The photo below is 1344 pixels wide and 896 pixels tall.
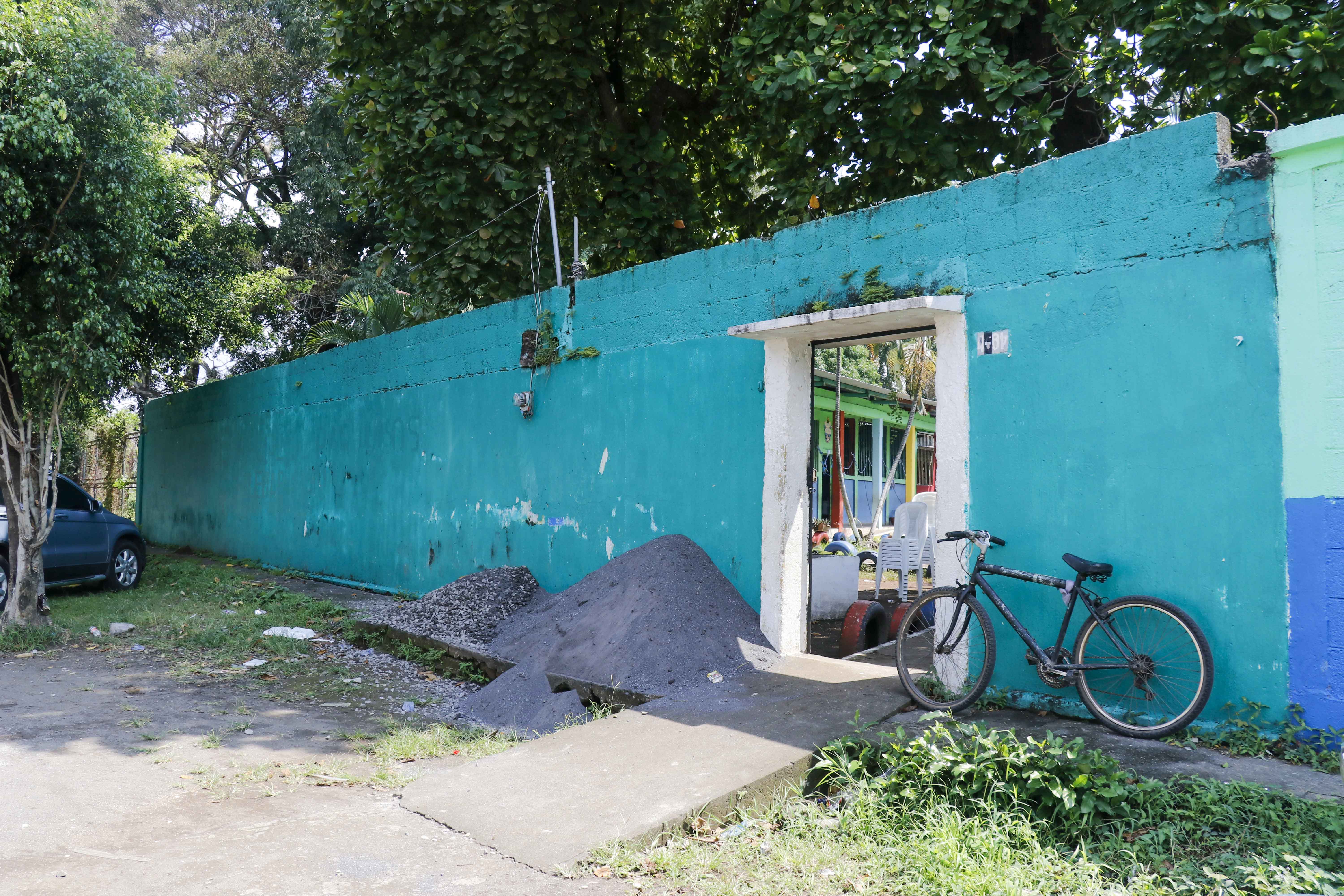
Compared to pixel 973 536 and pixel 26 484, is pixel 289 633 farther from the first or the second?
pixel 973 536

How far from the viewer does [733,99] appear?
1184 cm

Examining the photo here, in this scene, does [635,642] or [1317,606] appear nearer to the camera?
[1317,606]

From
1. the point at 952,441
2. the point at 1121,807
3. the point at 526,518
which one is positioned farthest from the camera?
the point at 526,518

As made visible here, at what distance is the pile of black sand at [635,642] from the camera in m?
5.86

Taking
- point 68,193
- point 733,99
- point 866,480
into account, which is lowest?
point 866,480

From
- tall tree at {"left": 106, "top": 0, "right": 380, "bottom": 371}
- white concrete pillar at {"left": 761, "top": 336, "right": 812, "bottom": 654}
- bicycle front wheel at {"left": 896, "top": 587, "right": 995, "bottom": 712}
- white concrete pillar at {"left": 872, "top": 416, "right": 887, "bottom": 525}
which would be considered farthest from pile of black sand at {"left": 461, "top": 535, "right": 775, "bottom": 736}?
tall tree at {"left": 106, "top": 0, "right": 380, "bottom": 371}

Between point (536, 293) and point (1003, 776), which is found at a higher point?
point (536, 293)

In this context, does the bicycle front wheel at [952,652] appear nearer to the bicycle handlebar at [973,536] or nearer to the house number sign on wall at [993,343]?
the bicycle handlebar at [973,536]

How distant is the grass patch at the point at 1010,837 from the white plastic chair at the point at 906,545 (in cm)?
556

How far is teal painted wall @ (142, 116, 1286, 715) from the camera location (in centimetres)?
430

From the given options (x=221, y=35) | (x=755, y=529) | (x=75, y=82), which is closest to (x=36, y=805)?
(x=755, y=529)

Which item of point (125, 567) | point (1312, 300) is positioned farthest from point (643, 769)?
point (125, 567)

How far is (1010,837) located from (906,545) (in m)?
6.29

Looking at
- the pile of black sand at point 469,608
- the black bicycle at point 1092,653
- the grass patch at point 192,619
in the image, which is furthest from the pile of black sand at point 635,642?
the grass patch at point 192,619
